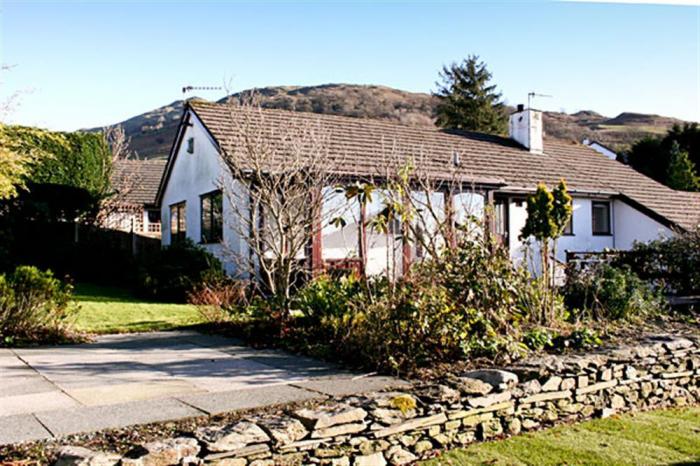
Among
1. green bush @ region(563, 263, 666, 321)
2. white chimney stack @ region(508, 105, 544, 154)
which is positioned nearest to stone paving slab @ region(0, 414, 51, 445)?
green bush @ region(563, 263, 666, 321)

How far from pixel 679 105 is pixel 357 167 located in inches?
348

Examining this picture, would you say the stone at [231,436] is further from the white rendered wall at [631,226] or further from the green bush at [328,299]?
the white rendered wall at [631,226]

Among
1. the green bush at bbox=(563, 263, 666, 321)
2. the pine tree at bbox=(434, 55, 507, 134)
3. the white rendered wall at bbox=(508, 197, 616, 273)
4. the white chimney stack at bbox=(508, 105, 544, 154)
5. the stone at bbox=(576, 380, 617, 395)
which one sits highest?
the pine tree at bbox=(434, 55, 507, 134)

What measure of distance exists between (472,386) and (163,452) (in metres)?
3.18

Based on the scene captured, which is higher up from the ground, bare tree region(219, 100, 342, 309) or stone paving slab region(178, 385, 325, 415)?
bare tree region(219, 100, 342, 309)

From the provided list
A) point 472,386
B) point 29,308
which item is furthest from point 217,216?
point 472,386

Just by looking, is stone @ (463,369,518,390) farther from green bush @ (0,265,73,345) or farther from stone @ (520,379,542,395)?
green bush @ (0,265,73,345)

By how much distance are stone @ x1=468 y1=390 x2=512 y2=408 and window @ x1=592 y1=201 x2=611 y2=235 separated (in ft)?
60.8

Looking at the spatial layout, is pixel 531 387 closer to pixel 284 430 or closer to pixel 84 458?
pixel 284 430

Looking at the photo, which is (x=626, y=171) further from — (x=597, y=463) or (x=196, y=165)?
(x=597, y=463)

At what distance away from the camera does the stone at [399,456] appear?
561cm

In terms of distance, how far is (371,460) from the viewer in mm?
5477

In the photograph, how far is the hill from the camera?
7794cm

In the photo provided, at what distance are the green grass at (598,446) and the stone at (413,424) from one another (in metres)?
0.31
